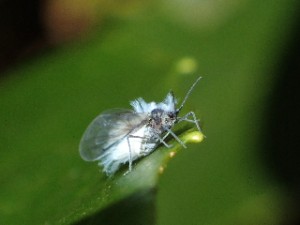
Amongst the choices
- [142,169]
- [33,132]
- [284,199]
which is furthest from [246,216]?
[142,169]

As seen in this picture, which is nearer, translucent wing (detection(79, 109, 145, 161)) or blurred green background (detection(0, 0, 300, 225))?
translucent wing (detection(79, 109, 145, 161))

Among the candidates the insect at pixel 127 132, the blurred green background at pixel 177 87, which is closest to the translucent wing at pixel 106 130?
the insect at pixel 127 132

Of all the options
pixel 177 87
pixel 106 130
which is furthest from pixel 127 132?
pixel 177 87

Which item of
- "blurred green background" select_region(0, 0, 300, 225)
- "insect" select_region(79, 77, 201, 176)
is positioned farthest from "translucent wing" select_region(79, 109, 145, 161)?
Result: "blurred green background" select_region(0, 0, 300, 225)

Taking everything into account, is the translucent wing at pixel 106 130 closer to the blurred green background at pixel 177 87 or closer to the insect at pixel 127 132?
the insect at pixel 127 132

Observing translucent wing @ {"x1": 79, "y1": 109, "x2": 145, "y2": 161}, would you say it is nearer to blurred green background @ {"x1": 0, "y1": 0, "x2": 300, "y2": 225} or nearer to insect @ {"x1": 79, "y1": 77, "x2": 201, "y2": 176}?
insect @ {"x1": 79, "y1": 77, "x2": 201, "y2": 176}

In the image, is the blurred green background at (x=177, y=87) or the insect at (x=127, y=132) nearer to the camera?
the insect at (x=127, y=132)

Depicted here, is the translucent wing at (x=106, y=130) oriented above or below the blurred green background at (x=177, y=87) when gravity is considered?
below
